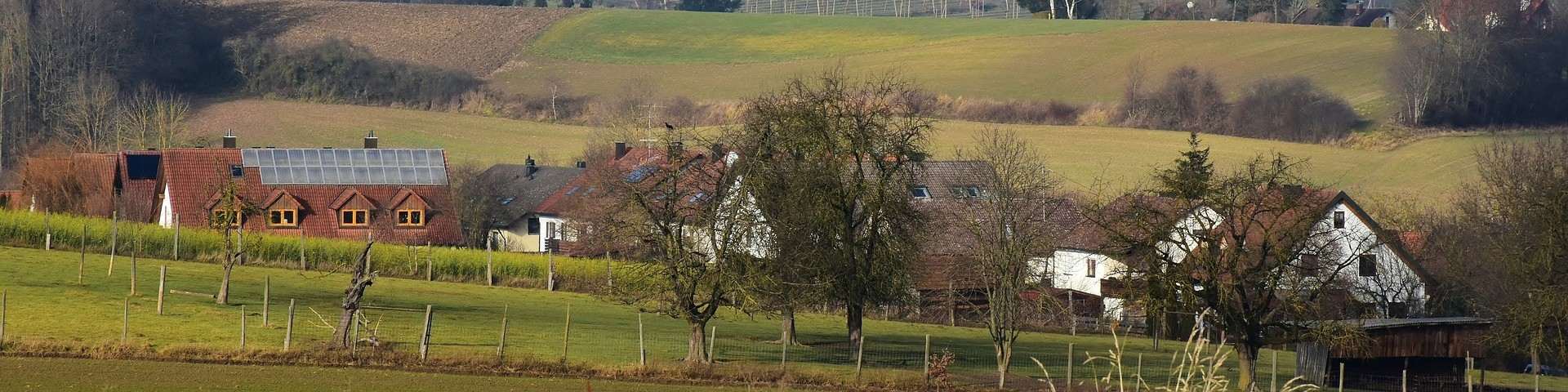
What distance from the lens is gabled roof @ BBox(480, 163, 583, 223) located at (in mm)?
96156

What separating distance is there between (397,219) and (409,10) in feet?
302

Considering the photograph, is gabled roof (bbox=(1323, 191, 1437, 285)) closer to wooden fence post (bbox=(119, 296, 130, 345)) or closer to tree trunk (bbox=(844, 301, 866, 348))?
tree trunk (bbox=(844, 301, 866, 348))

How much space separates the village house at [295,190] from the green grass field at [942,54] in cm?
4094

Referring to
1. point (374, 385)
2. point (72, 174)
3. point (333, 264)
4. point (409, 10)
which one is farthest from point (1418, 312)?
point (409, 10)

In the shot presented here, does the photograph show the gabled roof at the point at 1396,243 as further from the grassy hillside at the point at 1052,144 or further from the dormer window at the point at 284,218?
the dormer window at the point at 284,218

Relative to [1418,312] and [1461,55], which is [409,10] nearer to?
[1461,55]

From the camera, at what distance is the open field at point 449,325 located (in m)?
Result: 40.9

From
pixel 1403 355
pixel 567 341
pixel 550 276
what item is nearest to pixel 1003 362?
pixel 567 341

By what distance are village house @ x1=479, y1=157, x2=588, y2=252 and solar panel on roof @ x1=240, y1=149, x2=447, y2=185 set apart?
166 inches

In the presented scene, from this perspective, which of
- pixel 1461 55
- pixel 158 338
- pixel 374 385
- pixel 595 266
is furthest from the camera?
pixel 1461 55

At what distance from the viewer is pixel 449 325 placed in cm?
4791

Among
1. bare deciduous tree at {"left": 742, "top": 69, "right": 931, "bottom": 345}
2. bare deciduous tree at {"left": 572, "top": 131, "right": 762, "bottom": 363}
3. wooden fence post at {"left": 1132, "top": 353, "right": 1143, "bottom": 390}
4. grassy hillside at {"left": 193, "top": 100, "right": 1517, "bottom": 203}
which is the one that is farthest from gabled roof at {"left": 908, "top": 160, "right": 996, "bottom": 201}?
bare deciduous tree at {"left": 572, "top": 131, "right": 762, "bottom": 363}

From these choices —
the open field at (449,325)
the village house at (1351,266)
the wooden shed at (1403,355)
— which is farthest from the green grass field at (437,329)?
the village house at (1351,266)

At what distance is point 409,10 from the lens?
574ft
